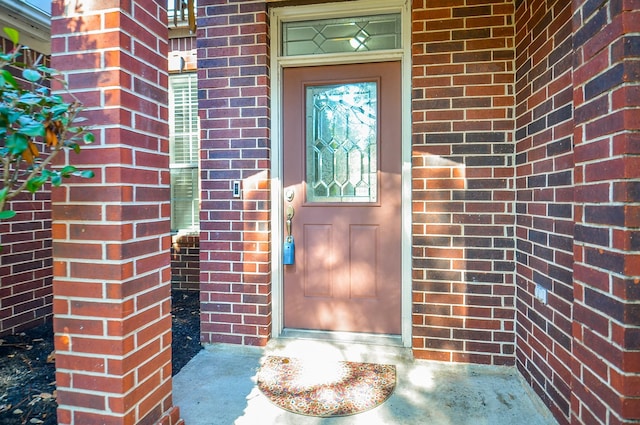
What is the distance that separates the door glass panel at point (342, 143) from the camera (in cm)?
291

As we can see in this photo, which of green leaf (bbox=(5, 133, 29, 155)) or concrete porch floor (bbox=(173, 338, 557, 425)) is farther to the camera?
concrete porch floor (bbox=(173, 338, 557, 425))

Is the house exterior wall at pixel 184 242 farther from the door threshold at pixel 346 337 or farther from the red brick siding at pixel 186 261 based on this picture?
the door threshold at pixel 346 337

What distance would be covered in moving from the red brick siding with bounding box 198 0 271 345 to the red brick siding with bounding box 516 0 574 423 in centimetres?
174

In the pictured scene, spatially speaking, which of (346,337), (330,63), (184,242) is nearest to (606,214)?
(346,337)

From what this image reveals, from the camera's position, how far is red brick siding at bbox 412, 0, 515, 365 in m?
2.57

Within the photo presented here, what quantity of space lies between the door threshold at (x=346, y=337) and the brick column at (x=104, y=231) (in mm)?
1497

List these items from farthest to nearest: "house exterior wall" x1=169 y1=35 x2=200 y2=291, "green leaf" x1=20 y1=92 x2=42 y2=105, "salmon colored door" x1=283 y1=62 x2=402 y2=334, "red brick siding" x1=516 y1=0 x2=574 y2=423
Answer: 1. "house exterior wall" x1=169 y1=35 x2=200 y2=291
2. "salmon colored door" x1=283 y1=62 x2=402 y2=334
3. "red brick siding" x1=516 y1=0 x2=574 y2=423
4. "green leaf" x1=20 y1=92 x2=42 y2=105

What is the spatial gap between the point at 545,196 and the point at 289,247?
1747mm

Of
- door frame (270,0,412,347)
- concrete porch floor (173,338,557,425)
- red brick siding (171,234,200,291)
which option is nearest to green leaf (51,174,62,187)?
concrete porch floor (173,338,557,425)

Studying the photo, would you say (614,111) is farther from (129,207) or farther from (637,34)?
(129,207)

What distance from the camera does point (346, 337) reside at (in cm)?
293

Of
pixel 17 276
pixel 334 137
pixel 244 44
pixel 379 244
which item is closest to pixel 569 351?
pixel 379 244

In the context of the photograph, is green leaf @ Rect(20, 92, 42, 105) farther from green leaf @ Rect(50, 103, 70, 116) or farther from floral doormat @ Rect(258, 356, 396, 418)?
floral doormat @ Rect(258, 356, 396, 418)

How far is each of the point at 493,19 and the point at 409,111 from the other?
30.8 inches
